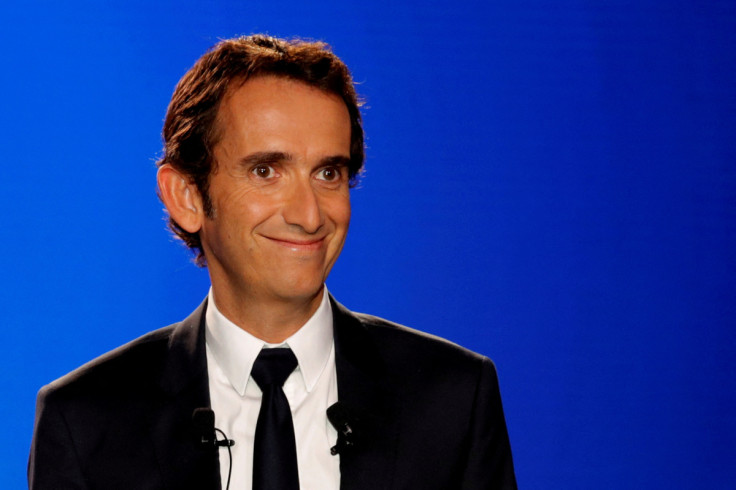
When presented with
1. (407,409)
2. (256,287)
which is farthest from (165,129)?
(407,409)

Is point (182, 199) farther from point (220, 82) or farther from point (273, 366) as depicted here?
point (273, 366)

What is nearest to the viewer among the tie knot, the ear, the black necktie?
the black necktie

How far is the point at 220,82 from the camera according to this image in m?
2.62

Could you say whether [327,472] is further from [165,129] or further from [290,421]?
[165,129]

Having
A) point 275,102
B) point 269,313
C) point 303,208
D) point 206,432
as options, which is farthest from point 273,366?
point 275,102

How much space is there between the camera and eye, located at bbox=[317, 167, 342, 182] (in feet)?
8.34

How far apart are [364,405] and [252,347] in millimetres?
324

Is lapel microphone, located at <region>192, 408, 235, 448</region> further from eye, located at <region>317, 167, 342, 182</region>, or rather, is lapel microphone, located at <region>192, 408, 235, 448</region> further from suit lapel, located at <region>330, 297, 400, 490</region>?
eye, located at <region>317, 167, 342, 182</region>

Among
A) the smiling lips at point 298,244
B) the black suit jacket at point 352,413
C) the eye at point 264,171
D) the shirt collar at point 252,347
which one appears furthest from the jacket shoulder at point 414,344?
the eye at point 264,171

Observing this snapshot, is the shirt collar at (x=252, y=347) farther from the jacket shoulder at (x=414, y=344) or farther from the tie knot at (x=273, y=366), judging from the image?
the jacket shoulder at (x=414, y=344)

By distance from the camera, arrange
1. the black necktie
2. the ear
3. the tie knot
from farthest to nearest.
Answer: the ear
the tie knot
the black necktie

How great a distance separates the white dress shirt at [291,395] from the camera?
8.27ft

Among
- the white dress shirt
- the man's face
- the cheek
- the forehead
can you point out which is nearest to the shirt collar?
the white dress shirt

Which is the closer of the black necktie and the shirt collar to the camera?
the black necktie
